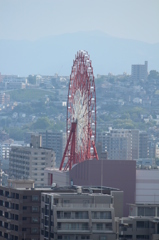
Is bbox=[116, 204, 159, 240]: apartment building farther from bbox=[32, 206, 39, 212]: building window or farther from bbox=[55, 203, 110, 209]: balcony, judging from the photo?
bbox=[32, 206, 39, 212]: building window

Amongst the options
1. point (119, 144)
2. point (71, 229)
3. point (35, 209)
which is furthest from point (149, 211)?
point (119, 144)

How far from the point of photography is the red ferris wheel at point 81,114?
48.9 meters

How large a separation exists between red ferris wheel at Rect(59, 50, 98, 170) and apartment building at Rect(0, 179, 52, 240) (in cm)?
1264

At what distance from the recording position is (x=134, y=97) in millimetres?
162125

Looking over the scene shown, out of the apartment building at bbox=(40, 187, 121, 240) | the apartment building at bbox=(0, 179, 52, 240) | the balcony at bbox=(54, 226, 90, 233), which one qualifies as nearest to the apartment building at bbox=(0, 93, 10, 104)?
the apartment building at bbox=(0, 179, 52, 240)

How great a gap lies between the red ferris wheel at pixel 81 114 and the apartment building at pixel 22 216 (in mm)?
12635

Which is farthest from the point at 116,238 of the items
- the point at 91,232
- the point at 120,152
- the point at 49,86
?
the point at 49,86

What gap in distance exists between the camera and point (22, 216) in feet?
115

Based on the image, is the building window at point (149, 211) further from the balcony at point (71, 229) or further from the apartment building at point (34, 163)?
the apartment building at point (34, 163)

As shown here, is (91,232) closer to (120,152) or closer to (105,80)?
(120,152)

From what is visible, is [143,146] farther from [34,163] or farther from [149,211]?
[149,211]

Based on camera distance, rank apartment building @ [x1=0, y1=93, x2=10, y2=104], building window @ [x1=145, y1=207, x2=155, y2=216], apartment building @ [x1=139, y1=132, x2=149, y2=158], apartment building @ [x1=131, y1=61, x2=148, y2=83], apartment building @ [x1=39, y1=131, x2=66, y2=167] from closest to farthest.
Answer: building window @ [x1=145, y1=207, x2=155, y2=216], apartment building @ [x1=139, y1=132, x2=149, y2=158], apartment building @ [x1=39, y1=131, x2=66, y2=167], apartment building @ [x1=0, y1=93, x2=10, y2=104], apartment building @ [x1=131, y1=61, x2=148, y2=83]

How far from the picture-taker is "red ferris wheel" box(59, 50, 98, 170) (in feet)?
161

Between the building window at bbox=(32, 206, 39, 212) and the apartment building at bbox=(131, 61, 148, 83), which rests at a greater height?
the apartment building at bbox=(131, 61, 148, 83)
